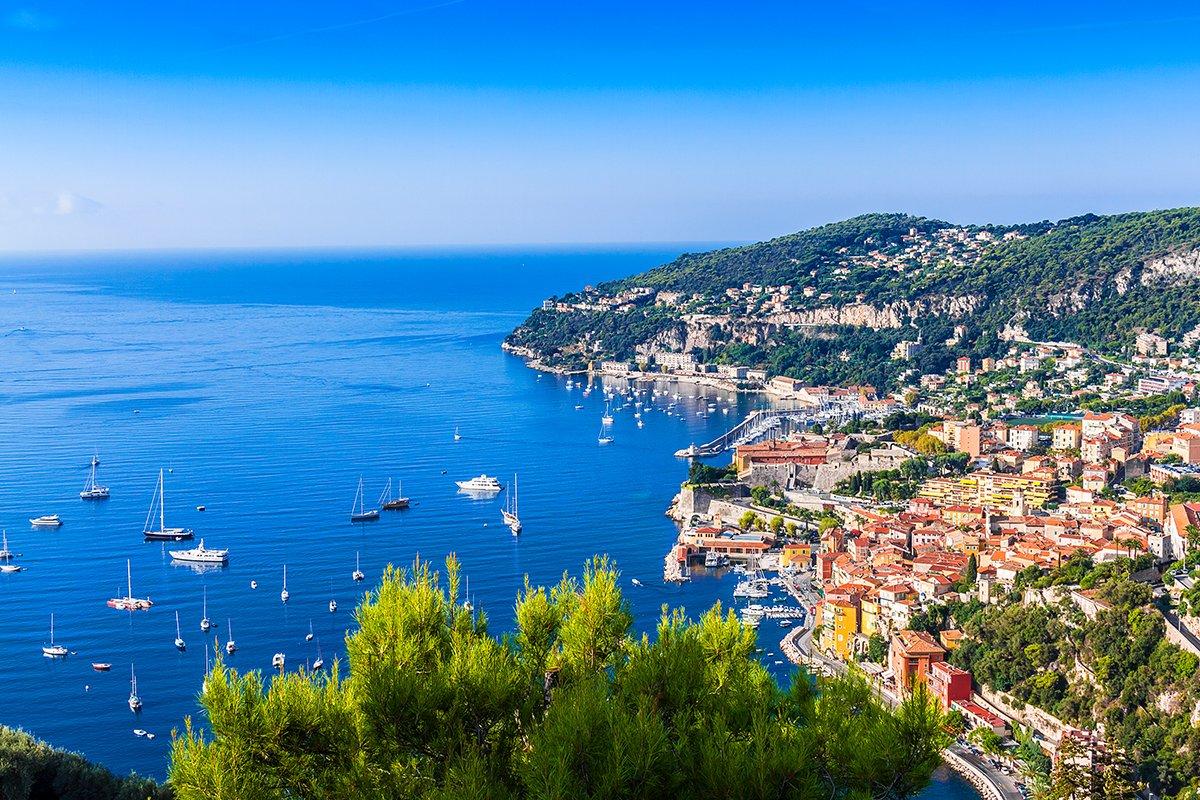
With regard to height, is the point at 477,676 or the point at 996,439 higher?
the point at 477,676

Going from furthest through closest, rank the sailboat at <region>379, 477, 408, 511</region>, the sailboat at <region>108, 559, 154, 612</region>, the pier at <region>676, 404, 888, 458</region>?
1. the pier at <region>676, 404, 888, 458</region>
2. the sailboat at <region>379, 477, 408, 511</region>
3. the sailboat at <region>108, 559, 154, 612</region>

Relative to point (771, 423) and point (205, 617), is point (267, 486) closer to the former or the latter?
point (205, 617)

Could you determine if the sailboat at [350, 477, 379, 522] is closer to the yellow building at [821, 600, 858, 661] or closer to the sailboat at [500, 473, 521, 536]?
the sailboat at [500, 473, 521, 536]

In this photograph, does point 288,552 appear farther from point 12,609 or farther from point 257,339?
point 257,339

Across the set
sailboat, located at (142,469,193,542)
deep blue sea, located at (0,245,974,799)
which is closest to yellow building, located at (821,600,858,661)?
deep blue sea, located at (0,245,974,799)

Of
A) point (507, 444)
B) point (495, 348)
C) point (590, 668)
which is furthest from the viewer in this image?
point (495, 348)

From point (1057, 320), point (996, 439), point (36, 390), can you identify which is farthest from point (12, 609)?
point (1057, 320)
